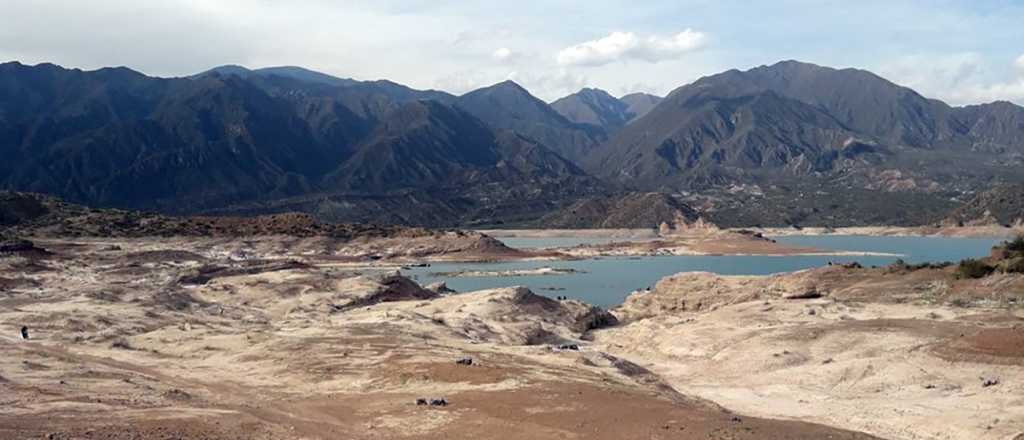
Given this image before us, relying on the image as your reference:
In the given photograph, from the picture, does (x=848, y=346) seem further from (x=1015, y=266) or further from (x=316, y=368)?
(x=316, y=368)

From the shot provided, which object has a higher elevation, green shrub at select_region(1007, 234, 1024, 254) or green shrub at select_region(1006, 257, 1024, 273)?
green shrub at select_region(1007, 234, 1024, 254)

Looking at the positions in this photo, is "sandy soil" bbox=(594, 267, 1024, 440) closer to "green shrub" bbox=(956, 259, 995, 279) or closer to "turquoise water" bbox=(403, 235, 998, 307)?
"green shrub" bbox=(956, 259, 995, 279)

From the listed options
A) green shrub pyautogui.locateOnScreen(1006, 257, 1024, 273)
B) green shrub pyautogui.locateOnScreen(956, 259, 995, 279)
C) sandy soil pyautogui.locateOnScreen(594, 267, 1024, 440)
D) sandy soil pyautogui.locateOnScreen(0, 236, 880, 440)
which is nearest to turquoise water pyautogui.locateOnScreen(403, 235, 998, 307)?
sandy soil pyautogui.locateOnScreen(594, 267, 1024, 440)

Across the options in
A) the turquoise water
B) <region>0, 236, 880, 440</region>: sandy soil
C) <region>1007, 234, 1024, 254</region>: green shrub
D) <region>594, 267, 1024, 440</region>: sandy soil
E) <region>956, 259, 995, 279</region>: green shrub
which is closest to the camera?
<region>0, 236, 880, 440</region>: sandy soil

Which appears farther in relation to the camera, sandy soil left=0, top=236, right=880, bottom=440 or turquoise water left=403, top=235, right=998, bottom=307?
turquoise water left=403, top=235, right=998, bottom=307

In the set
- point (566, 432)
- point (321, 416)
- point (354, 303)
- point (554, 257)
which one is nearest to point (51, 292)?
point (354, 303)

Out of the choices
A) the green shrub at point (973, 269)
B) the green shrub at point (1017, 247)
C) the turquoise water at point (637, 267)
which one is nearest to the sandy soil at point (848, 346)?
the green shrub at point (973, 269)

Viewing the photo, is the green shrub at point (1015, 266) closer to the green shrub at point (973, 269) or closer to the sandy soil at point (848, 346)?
the green shrub at point (973, 269)
